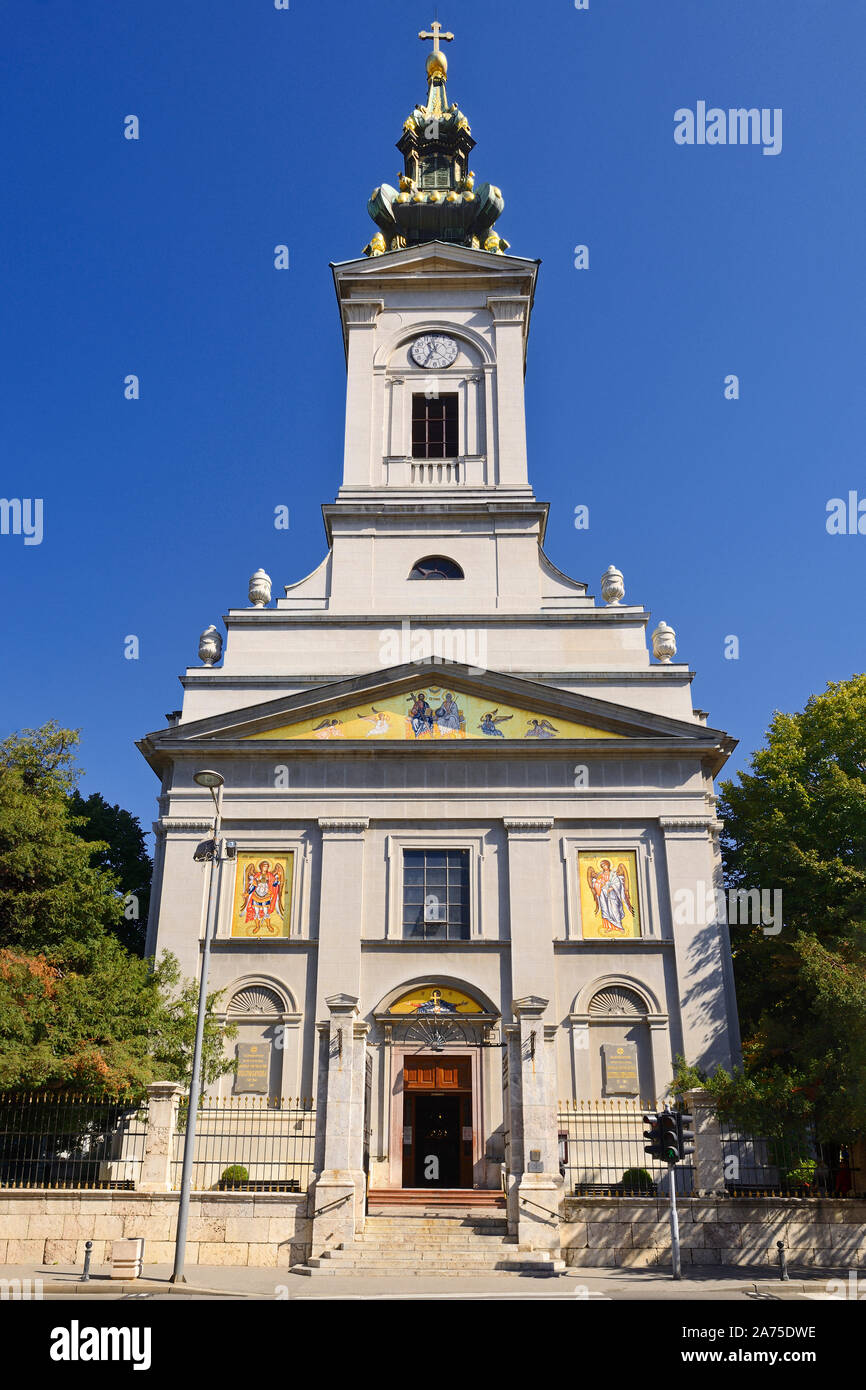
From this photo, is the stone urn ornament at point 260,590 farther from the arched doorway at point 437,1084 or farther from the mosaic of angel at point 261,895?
the arched doorway at point 437,1084

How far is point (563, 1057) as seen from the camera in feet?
94.3

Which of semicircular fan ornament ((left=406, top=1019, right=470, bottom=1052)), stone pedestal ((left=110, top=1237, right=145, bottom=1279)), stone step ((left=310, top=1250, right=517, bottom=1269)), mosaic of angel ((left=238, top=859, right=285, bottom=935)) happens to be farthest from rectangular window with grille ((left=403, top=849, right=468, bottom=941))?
stone pedestal ((left=110, top=1237, right=145, bottom=1279))

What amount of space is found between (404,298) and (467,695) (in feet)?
54.6

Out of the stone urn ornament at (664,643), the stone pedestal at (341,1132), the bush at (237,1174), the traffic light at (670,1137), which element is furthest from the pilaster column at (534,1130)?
the stone urn ornament at (664,643)

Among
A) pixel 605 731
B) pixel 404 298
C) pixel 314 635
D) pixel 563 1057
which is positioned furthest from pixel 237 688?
pixel 404 298

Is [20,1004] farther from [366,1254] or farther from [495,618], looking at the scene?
[495,618]

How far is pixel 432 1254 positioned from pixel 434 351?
2989 centimetres

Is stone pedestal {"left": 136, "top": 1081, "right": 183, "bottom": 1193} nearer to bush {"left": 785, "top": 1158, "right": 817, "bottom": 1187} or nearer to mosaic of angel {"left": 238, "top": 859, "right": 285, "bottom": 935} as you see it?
mosaic of angel {"left": 238, "top": 859, "right": 285, "bottom": 935}

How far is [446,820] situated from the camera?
1233 inches

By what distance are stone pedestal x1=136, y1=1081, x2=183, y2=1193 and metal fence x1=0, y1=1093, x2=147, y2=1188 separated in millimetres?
520

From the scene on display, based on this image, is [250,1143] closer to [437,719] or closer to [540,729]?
[437,719]

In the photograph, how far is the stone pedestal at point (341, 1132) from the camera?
793 inches

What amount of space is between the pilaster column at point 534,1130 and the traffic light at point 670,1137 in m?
2.31

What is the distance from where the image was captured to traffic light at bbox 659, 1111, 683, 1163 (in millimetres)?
19203
